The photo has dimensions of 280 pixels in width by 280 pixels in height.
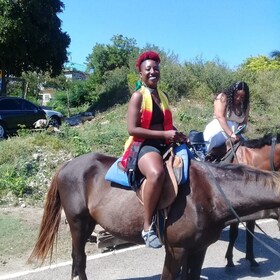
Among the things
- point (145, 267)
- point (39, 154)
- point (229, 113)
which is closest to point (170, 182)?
point (145, 267)

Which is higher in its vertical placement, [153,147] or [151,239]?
[153,147]

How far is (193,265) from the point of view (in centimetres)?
393

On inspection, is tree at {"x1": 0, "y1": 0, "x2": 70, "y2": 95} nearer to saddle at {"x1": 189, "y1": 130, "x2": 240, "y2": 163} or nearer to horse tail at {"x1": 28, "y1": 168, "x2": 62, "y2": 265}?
saddle at {"x1": 189, "y1": 130, "x2": 240, "y2": 163}

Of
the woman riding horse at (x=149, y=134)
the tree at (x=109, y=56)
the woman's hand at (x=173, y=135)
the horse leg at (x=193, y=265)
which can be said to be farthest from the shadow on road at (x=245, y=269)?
the tree at (x=109, y=56)

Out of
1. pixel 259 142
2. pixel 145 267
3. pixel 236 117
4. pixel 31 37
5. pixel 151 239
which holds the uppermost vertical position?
pixel 31 37

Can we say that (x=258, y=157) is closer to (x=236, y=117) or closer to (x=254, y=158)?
(x=254, y=158)

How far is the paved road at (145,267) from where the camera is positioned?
Answer: 4.97m

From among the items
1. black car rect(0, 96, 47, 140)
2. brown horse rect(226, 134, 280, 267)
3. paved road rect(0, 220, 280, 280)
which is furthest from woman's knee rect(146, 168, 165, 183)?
black car rect(0, 96, 47, 140)

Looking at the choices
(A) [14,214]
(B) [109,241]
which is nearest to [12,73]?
(A) [14,214]

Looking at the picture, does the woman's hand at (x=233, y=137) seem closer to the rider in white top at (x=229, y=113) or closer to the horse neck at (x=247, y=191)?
the rider in white top at (x=229, y=113)

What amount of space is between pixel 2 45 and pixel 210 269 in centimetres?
2074

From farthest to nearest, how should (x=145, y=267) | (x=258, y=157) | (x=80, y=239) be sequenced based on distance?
Answer: (x=258, y=157)
(x=145, y=267)
(x=80, y=239)

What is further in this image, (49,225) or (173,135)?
(49,225)

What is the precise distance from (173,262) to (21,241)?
10.3ft
